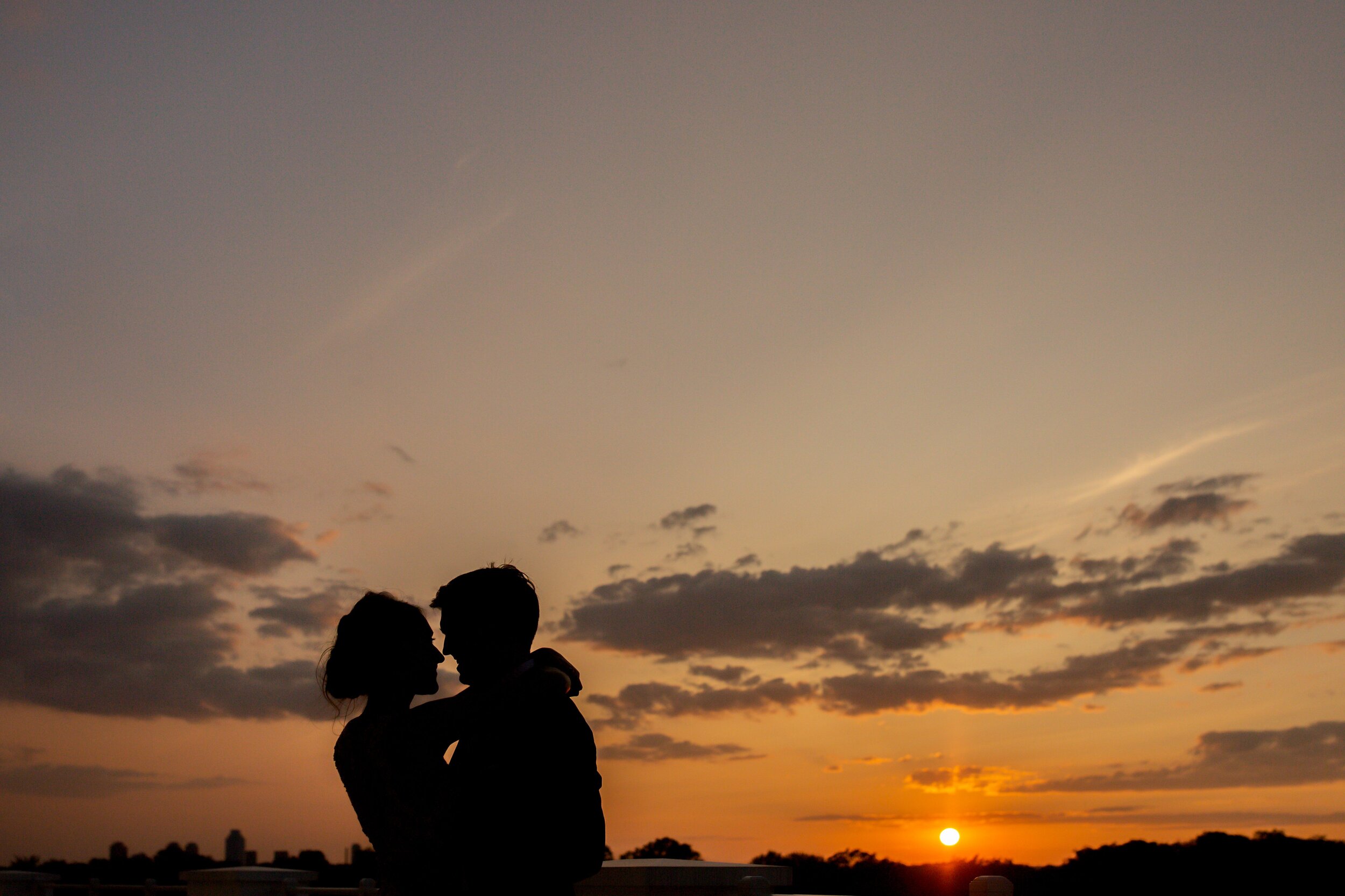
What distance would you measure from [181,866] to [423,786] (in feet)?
138

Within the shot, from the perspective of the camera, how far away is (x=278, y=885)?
1102 centimetres

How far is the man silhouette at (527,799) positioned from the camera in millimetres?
2752

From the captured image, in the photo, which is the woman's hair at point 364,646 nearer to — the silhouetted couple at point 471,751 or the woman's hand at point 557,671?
the silhouetted couple at point 471,751

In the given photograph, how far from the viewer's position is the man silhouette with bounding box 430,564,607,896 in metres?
2.75

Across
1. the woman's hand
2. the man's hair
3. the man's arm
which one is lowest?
the man's arm

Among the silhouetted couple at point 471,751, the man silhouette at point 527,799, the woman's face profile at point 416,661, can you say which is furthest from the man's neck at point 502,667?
the woman's face profile at point 416,661

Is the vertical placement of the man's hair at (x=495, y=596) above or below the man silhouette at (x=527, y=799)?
above

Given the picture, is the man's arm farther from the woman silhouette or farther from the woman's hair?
the woman's hair

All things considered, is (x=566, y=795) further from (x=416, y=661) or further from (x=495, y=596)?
(x=416, y=661)

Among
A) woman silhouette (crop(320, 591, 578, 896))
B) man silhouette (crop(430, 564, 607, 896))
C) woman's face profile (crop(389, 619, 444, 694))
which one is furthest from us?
woman's face profile (crop(389, 619, 444, 694))

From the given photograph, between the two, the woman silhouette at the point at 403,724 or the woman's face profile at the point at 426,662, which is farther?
the woman's face profile at the point at 426,662

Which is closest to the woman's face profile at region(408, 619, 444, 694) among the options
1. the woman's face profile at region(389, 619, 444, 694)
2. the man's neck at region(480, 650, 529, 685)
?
the woman's face profile at region(389, 619, 444, 694)

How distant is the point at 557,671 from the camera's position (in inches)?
114

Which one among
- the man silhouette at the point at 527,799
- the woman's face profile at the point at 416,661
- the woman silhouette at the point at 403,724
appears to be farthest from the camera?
the woman's face profile at the point at 416,661
